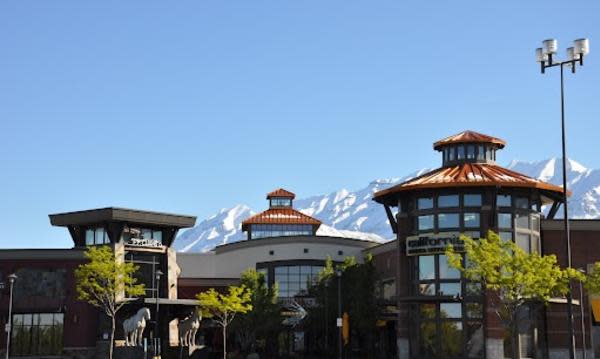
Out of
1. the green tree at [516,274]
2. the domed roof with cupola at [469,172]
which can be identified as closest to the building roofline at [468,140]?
the domed roof with cupola at [469,172]

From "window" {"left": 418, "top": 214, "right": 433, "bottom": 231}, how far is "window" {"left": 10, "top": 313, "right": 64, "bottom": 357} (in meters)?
31.7

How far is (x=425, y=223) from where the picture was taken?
70.2m

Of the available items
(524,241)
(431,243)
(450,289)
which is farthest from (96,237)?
(524,241)

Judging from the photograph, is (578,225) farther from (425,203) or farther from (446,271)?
(425,203)

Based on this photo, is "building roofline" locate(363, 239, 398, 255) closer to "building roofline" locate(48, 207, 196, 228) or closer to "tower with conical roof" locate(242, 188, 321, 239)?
"building roofline" locate(48, 207, 196, 228)

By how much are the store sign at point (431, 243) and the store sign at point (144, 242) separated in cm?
2495

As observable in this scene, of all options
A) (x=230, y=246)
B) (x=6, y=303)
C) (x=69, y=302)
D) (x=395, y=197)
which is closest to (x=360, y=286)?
(x=395, y=197)

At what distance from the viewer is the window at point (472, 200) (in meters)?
68.8

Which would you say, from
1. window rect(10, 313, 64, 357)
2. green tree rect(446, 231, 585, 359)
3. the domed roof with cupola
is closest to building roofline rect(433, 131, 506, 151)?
the domed roof with cupola

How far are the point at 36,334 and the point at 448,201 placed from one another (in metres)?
36.5

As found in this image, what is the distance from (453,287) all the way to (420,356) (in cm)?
612

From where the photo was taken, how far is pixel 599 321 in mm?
70188

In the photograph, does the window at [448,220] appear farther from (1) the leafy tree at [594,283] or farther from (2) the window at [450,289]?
(1) the leafy tree at [594,283]

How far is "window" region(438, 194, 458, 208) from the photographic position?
69.2 m
